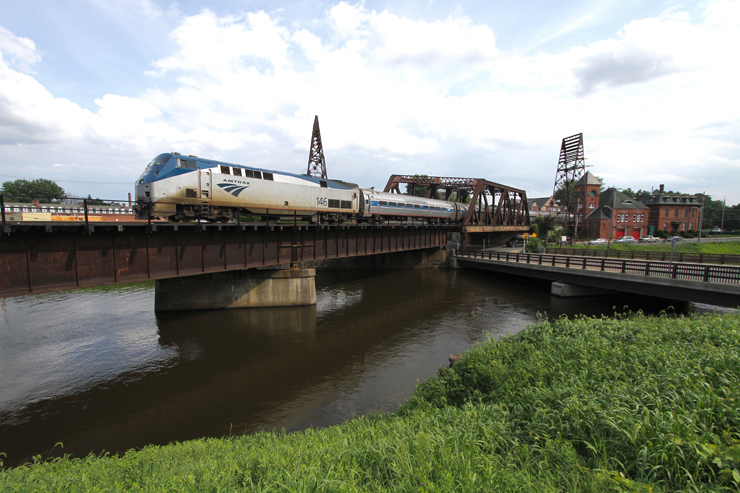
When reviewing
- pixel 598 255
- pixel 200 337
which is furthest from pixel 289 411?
pixel 598 255

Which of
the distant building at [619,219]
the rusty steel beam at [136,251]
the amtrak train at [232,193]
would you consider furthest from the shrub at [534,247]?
the rusty steel beam at [136,251]

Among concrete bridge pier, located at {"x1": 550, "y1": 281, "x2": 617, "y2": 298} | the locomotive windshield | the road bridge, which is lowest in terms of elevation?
concrete bridge pier, located at {"x1": 550, "y1": 281, "x2": 617, "y2": 298}

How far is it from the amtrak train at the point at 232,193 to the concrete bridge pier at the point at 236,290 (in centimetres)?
469

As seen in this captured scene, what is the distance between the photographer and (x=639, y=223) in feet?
218

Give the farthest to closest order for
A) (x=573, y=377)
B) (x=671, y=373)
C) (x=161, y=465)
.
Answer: (x=573, y=377), (x=671, y=373), (x=161, y=465)

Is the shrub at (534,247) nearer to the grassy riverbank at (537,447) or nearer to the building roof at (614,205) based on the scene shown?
the building roof at (614,205)

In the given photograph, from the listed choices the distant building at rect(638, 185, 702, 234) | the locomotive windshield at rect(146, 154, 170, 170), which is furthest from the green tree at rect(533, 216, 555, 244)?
the locomotive windshield at rect(146, 154, 170, 170)

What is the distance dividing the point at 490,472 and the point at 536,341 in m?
7.83

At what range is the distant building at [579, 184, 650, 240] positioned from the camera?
2504 inches

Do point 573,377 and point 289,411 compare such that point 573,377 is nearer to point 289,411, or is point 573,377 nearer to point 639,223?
point 289,411

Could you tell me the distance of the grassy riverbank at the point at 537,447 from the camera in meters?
4.11

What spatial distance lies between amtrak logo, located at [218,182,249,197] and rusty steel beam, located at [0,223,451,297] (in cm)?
273

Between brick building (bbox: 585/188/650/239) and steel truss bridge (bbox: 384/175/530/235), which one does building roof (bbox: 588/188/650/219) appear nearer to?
brick building (bbox: 585/188/650/239)

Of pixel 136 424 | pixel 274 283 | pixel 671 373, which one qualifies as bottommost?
pixel 136 424
